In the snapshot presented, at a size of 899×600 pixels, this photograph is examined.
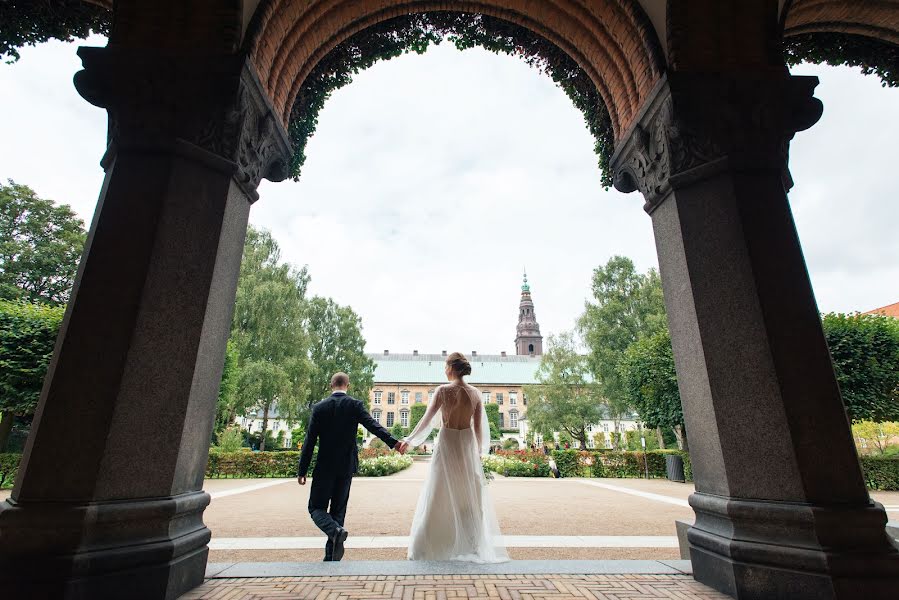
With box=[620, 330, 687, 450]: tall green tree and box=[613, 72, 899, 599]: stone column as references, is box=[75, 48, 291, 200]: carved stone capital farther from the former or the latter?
box=[620, 330, 687, 450]: tall green tree

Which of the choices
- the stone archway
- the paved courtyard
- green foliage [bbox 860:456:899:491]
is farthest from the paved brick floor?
green foliage [bbox 860:456:899:491]

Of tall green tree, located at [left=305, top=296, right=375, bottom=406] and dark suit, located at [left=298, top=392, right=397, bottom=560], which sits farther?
tall green tree, located at [left=305, top=296, right=375, bottom=406]

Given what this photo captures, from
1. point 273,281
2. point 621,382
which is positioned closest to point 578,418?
point 621,382

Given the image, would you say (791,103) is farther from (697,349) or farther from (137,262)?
(137,262)

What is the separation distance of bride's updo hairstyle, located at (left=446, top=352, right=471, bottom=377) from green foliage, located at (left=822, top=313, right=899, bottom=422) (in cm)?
1462

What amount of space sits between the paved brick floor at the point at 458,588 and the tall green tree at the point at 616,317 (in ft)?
85.6

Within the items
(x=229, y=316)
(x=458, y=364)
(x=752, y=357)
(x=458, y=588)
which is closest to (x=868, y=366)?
(x=752, y=357)

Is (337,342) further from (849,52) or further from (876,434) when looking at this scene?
(876,434)

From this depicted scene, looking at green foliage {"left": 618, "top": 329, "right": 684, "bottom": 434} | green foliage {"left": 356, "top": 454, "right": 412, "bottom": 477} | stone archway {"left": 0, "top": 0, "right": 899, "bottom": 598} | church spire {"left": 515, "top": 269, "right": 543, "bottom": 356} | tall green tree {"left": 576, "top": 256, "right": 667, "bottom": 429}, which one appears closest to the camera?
stone archway {"left": 0, "top": 0, "right": 899, "bottom": 598}

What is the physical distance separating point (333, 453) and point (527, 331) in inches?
3229

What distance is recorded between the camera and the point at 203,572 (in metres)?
2.93

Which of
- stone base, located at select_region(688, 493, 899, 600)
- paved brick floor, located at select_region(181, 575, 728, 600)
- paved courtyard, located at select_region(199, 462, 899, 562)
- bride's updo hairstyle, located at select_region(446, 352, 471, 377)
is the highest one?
bride's updo hairstyle, located at select_region(446, 352, 471, 377)

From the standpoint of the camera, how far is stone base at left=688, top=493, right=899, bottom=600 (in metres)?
2.47

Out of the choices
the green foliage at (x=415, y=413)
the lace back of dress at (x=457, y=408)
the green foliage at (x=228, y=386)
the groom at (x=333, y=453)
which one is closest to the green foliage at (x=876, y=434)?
the lace back of dress at (x=457, y=408)
